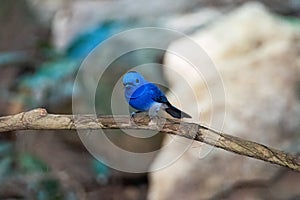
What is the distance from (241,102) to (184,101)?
0.93 feet

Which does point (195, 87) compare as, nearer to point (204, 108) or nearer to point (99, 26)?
point (204, 108)

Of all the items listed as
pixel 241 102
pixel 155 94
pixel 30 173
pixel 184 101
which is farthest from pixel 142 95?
pixel 30 173

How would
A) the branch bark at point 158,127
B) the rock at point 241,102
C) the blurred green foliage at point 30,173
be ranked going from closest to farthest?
the branch bark at point 158,127 → the rock at point 241,102 → the blurred green foliage at point 30,173

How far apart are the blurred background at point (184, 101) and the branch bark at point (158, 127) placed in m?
0.88

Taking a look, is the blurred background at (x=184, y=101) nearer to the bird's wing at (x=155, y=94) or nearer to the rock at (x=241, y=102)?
the rock at (x=241, y=102)

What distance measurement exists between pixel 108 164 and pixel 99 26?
36.4 inches

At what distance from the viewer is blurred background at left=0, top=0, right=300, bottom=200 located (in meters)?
2.83

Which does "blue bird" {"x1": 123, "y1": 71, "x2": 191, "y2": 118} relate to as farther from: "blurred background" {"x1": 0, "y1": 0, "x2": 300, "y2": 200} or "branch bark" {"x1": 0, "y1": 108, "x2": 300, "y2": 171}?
"blurred background" {"x1": 0, "y1": 0, "x2": 300, "y2": 200}

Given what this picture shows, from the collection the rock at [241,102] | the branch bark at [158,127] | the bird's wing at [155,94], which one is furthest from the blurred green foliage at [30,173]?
the bird's wing at [155,94]

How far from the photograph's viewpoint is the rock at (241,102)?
9.23ft

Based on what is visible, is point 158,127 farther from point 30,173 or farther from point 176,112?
point 30,173

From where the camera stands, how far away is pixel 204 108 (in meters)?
2.87

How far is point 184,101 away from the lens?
2850 mm

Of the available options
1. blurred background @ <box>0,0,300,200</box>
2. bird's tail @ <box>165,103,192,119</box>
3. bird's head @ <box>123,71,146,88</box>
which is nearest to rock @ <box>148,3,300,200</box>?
blurred background @ <box>0,0,300,200</box>
